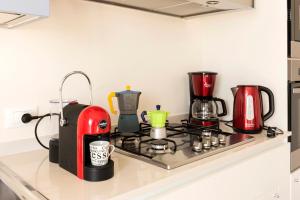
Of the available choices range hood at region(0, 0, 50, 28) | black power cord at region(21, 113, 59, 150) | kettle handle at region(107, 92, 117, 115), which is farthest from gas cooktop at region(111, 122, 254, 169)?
range hood at region(0, 0, 50, 28)


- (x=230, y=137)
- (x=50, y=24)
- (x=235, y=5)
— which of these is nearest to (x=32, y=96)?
(x=50, y=24)

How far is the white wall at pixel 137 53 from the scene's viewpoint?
4.10 feet

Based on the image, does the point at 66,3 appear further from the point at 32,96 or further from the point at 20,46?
the point at 32,96

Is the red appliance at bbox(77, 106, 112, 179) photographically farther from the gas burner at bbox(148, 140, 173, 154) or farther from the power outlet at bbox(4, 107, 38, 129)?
the power outlet at bbox(4, 107, 38, 129)

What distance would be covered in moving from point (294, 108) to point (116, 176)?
3.84ft

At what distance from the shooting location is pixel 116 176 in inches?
38.5

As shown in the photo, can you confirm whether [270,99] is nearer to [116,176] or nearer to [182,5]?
[182,5]

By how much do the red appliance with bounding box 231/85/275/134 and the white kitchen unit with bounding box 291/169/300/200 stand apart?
14.1 inches

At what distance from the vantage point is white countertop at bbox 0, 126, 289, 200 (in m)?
0.86

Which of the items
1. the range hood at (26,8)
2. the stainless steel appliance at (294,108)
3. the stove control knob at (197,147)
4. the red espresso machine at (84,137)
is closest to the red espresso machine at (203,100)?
the stainless steel appliance at (294,108)

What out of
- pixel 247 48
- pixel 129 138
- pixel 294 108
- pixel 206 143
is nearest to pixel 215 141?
pixel 206 143

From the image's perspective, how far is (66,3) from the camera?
4.44 feet

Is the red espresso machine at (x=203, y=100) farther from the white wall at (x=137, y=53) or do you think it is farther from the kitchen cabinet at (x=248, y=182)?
the kitchen cabinet at (x=248, y=182)

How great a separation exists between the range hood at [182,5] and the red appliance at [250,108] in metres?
0.45
